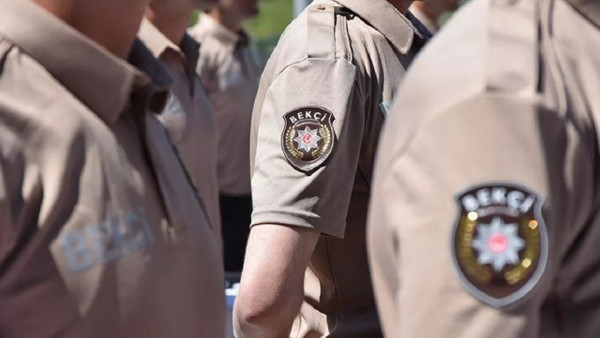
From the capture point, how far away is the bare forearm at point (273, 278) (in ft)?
7.77

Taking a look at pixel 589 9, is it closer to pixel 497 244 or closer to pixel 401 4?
pixel 497 244

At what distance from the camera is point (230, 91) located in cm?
712

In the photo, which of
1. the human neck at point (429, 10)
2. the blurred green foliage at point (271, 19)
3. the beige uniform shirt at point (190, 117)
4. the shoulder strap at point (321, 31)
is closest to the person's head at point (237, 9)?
the human neck at point (429, 10)

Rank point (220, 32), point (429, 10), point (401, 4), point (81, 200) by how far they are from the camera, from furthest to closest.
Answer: point (220, 32)
point (429, 10)
point (401, 4)
point (81, 200)

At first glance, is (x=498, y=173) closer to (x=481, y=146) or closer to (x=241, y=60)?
(x=481, y=146)

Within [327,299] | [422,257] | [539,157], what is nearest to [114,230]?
[422,257]

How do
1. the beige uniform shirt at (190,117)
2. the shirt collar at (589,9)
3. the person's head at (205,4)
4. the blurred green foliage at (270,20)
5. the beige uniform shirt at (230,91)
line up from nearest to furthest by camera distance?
the shirt collar at (589,9) → the beige uniform shirt at (190,117) → the person's head at (205,4) → the beige uniform shirt at (230,91) → the blurred green foliage at (270,20)

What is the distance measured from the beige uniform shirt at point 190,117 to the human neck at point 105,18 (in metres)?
2.09

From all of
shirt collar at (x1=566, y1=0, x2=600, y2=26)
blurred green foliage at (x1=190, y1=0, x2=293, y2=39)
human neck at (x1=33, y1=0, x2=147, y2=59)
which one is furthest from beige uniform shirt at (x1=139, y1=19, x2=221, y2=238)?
blurred green foliage at (x1=190, y1=0, x2=293, y2=39)

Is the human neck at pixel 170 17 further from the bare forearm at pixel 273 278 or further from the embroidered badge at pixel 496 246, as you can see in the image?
the embroidered badge at pixel 496 246

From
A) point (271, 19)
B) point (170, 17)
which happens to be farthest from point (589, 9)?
point (271, 19)

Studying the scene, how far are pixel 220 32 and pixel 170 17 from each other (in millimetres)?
2983

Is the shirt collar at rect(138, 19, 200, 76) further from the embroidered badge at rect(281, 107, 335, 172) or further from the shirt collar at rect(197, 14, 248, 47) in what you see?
the shirt collar at rect(197, 14, 248, 47)

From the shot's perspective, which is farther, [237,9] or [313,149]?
[237,9]
